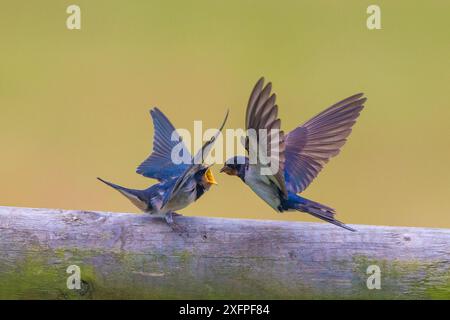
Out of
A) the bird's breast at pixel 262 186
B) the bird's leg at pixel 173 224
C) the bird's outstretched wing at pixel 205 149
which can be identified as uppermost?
the bird's outstretched wing at pixel 205 149

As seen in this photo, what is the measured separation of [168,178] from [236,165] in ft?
0.77

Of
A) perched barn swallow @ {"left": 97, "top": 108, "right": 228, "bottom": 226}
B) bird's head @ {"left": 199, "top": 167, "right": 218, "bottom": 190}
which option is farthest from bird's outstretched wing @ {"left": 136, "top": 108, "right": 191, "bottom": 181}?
bird's head @ {"left": 199, "top": 167, "right": 218, "bottom": 190}

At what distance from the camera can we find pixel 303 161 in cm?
261

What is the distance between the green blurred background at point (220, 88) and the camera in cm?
545

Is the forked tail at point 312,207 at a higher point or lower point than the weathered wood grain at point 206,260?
higher

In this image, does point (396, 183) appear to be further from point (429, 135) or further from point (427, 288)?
point (427, 288)

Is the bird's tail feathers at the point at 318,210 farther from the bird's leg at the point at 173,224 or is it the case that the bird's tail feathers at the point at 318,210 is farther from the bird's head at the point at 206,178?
the bird's leg at the point at 173,224

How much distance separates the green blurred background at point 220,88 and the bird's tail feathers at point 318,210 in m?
2.32

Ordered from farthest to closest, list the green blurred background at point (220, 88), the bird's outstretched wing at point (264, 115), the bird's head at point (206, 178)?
the green blurred background at point (220, 88) → the bird's head at point (206, 178) → the bird's outstretched wing at point (264, 115)

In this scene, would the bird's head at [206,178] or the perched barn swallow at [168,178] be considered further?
the bird's head at [206,178]

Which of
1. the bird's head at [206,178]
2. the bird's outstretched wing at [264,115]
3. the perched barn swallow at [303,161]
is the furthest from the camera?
the bird's head at [206,178]

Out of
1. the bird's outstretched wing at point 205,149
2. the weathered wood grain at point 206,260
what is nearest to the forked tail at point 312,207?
the weathered wood grain at point 206,260

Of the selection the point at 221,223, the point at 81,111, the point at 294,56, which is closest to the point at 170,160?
the point at 221,223

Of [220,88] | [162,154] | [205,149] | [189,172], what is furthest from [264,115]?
[220,88]
